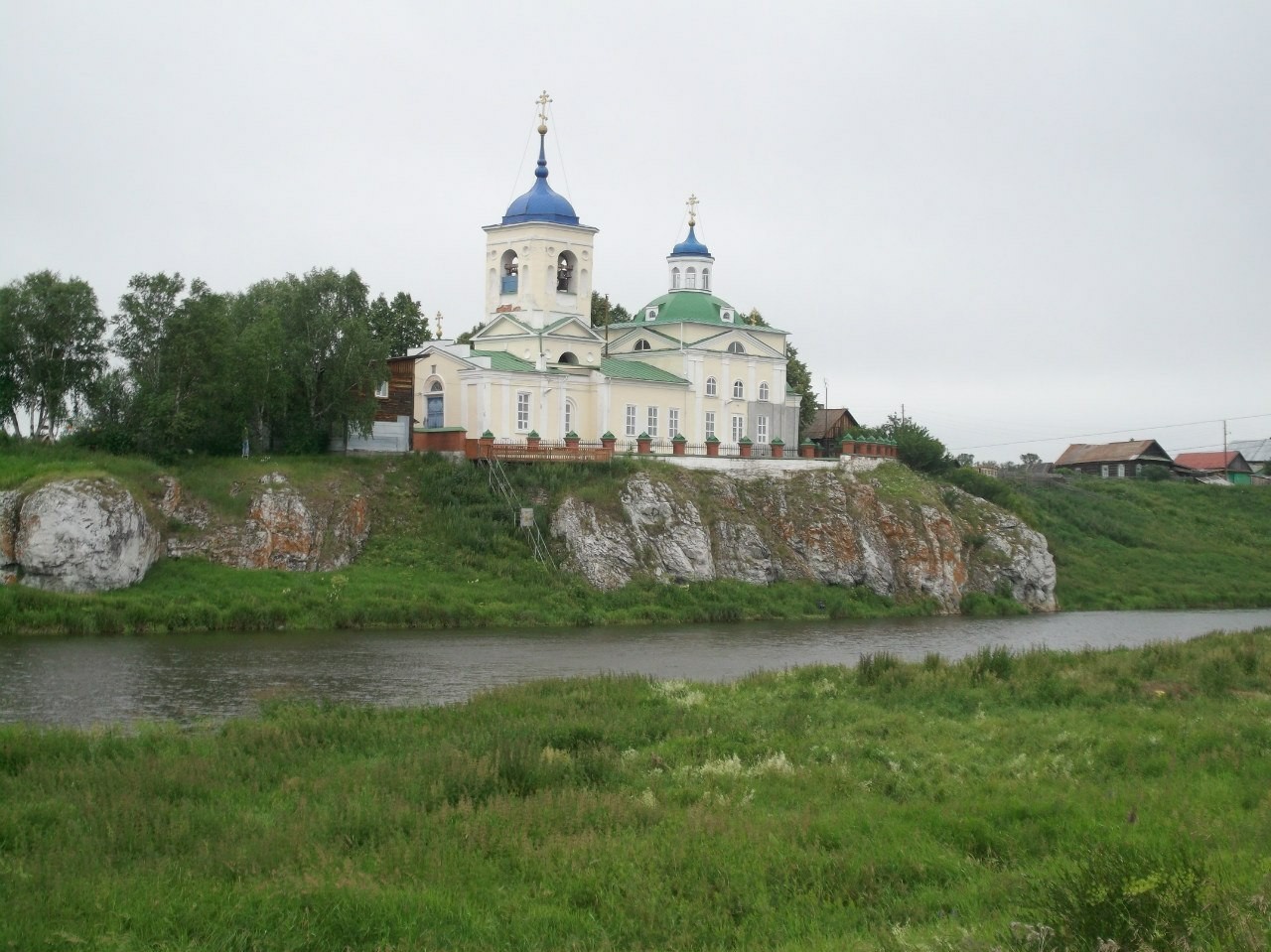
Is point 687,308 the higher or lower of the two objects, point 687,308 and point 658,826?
the higher

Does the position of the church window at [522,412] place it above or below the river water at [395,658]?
above

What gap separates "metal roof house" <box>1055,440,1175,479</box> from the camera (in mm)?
100750

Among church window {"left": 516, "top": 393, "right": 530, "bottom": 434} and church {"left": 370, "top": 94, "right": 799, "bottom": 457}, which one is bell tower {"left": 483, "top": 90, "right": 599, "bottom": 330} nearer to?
church {"left": 370, "top": 94, "right": 799, "bottom": 457}

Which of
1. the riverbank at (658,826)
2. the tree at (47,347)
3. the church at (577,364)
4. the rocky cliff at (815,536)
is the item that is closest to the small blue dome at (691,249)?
the church at (577,364)

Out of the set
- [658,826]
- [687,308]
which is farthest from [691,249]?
[658,826]

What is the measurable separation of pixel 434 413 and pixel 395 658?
24.8 m

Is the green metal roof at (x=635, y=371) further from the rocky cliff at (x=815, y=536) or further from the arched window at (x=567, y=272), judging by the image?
the rocky cliff at (x=815, y=536)

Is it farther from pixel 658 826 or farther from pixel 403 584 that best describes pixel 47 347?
pixel 658 826

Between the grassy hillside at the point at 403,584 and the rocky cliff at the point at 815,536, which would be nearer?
the grassy hillside at the point at 403,584

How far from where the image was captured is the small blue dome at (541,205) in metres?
61.9

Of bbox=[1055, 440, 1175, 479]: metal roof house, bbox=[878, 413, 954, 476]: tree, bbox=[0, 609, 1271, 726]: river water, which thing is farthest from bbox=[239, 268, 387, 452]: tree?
bbox=[1055, 440, 1175, 479]: metal roof house

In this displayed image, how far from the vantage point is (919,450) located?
68.4m

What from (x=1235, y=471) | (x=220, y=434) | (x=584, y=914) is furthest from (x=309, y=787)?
(x=1235, y=471)

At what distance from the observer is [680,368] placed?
65.6m
